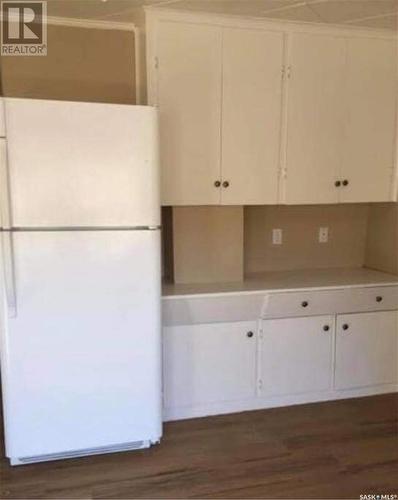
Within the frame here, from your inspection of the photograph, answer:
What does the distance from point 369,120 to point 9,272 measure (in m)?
2.48

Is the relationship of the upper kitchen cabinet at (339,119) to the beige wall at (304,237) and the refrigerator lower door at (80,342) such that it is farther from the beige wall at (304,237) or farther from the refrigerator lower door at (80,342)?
the refrigerator lower door at (80,342)

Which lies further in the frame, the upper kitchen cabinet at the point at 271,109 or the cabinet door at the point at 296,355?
the cabinet door at the point at 296,355

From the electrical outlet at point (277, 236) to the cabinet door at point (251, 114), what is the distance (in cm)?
56

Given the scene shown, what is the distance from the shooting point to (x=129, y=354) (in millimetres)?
2467

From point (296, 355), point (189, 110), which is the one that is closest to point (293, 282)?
point (296, 355)

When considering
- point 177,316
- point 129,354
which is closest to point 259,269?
point 177,316

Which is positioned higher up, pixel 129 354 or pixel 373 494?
pixel 129 354

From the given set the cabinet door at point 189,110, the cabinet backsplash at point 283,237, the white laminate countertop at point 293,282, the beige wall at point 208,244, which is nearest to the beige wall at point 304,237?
the cabinet backsplash at point 283,237

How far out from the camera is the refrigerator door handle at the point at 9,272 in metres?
2.22

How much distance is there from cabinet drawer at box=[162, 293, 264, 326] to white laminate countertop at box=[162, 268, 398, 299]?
0.04 metres

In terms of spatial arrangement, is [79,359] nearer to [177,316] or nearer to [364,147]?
[177,316]

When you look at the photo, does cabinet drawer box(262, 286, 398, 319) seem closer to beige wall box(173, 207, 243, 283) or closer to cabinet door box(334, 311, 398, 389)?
cabinet door box(334, 311, 398, 389)

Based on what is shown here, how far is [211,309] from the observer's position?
2.90 meters

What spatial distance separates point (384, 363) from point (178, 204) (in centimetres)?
186
